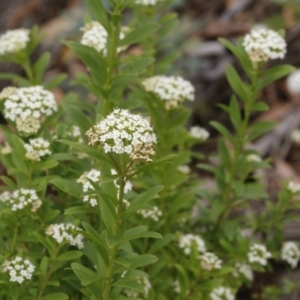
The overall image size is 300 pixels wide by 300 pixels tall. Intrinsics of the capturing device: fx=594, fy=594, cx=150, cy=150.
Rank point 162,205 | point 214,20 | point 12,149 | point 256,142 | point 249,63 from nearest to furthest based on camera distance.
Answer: point 12,149 < point 249,63 < point 162,205 < point 256,142 < point 214,20

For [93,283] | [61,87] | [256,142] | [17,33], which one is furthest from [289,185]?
[61,87]

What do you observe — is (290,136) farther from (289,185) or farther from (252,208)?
(289,185)

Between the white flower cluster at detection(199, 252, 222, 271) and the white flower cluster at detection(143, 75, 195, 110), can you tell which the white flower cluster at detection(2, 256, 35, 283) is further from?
the white flower cluster at detection(143, 75, 195, 110)

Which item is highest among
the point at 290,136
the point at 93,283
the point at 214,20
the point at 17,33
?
the point at 17,33

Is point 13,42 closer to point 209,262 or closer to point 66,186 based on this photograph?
point 66,186

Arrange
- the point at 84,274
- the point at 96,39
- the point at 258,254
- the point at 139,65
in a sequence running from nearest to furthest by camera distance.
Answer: the point at 84,274 < the point at 139,65 < the point at 96,39 < the point at 258,254

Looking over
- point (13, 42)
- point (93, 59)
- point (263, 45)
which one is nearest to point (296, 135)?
point (263, 45)
